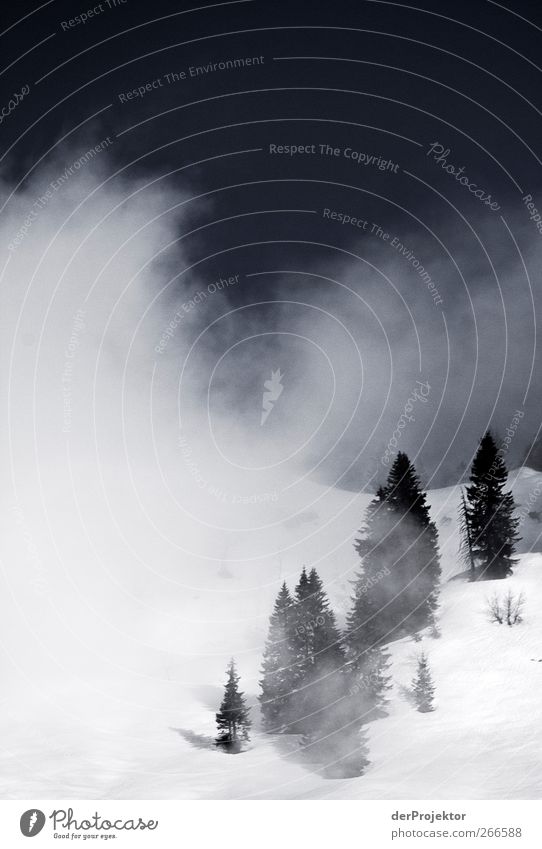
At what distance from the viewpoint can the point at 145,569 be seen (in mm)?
80750

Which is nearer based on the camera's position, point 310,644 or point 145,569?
point 310,644

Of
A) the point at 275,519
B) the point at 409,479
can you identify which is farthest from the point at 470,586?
the point at 275,519

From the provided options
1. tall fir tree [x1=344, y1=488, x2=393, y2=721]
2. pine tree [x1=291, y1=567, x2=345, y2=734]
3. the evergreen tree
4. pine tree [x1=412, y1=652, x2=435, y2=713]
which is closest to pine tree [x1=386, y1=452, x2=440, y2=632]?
tall fir tree [x1=344, y1=488, x2=393, y2=721]

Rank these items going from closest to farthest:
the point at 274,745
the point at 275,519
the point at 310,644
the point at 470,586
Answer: the point at 274,745
the point at 310,644
the point at 470,586
the point at 275,519

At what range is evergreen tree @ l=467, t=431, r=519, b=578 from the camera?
1662 inches

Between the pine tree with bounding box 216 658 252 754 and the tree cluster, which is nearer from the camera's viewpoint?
the pine tree with bounding box 216 658 252 754

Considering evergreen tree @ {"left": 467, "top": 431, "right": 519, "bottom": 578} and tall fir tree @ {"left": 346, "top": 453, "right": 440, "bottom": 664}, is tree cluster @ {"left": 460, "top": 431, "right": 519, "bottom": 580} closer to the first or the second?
evergreen tree @ {"left": 467, "top": 431, "right": 519, "bottom": 578}

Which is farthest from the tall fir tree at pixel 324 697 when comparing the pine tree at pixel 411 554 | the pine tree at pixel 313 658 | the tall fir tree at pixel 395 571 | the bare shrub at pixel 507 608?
the bare shrub at pixel 507 608

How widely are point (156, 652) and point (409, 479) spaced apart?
101ft

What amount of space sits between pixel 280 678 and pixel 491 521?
19.2m

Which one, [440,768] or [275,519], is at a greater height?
[275,519]

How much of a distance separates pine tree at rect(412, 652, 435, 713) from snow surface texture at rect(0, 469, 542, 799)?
493 millimetres
